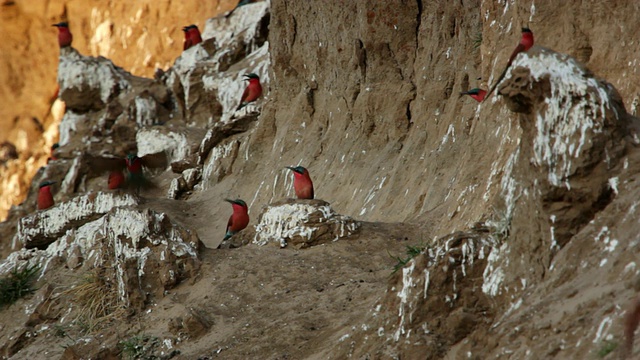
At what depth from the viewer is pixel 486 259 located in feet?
24.0

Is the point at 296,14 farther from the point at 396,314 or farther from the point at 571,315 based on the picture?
the point at 571,315

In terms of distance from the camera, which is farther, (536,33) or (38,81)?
(38,81)

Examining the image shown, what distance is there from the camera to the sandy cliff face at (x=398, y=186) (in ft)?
22.5

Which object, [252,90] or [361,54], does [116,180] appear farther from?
[361,54]

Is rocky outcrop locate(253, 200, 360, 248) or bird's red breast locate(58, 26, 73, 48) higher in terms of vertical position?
bird's red breast locate(58, 26, 73, 48)

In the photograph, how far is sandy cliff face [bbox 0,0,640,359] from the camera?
6852 mm

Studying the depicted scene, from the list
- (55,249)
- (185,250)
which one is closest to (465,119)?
(185,250)

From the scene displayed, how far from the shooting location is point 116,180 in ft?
56.5

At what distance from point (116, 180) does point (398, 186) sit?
18.3 feet

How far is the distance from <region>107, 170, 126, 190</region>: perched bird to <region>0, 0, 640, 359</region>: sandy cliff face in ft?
1.95

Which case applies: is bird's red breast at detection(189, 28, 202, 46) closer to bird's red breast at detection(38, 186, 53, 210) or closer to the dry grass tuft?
bird's red breast at detection(38, 186, 53, 210)

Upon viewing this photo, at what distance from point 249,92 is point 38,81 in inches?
793

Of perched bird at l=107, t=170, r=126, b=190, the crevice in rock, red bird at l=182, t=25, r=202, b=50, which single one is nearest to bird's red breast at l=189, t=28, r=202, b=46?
red bird at l=182, t=25, r=202, b=50

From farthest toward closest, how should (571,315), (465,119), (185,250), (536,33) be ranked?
(465,119), (185,250), (536,33), (571,315)
